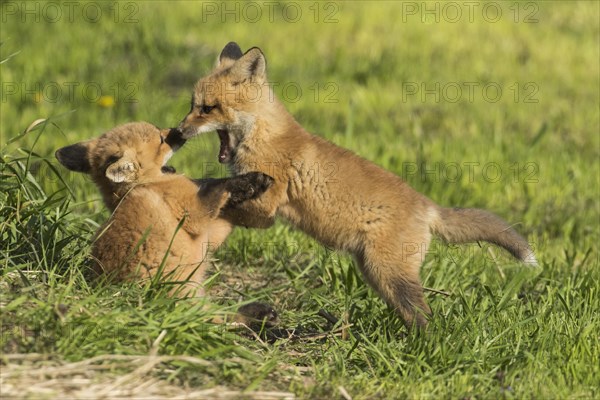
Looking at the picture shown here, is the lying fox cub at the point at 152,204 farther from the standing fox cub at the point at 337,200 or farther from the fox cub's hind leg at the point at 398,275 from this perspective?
the fox cub's hind leg at the point at 398,275

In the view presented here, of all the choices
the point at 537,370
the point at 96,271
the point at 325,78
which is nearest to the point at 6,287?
the point at 96,271

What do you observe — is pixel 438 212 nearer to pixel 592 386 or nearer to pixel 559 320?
pixel 559 320

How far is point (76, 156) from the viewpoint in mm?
6031

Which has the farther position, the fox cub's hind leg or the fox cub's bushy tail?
the fox cub's bushy tail

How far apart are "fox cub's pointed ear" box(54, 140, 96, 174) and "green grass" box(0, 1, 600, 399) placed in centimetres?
18

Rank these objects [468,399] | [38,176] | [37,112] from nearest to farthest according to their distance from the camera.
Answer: [468,399], [38,176], [37,112]

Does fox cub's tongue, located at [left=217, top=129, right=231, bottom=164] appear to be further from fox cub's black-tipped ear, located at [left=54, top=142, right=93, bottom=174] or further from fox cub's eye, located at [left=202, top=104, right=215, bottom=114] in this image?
fox cub's black-tipped ear, located at [left=54, top=142, right=93, bottom=174]

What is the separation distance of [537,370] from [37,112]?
264 inches

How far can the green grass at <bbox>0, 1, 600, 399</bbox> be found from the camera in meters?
4.85

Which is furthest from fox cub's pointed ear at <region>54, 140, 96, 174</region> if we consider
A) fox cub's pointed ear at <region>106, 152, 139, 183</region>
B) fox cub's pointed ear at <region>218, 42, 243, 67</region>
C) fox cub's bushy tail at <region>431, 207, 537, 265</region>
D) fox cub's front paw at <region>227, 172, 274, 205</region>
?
fox cub's bushy tail at <region>431, 207, 537, 265</region>

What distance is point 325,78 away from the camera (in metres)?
11.5

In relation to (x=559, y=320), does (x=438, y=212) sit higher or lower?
higher

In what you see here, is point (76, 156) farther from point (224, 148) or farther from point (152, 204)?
point (224, 148)

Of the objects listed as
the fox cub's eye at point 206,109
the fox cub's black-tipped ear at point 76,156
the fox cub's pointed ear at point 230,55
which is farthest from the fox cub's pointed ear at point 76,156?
the fox cub's pointed ear at point 230,55
